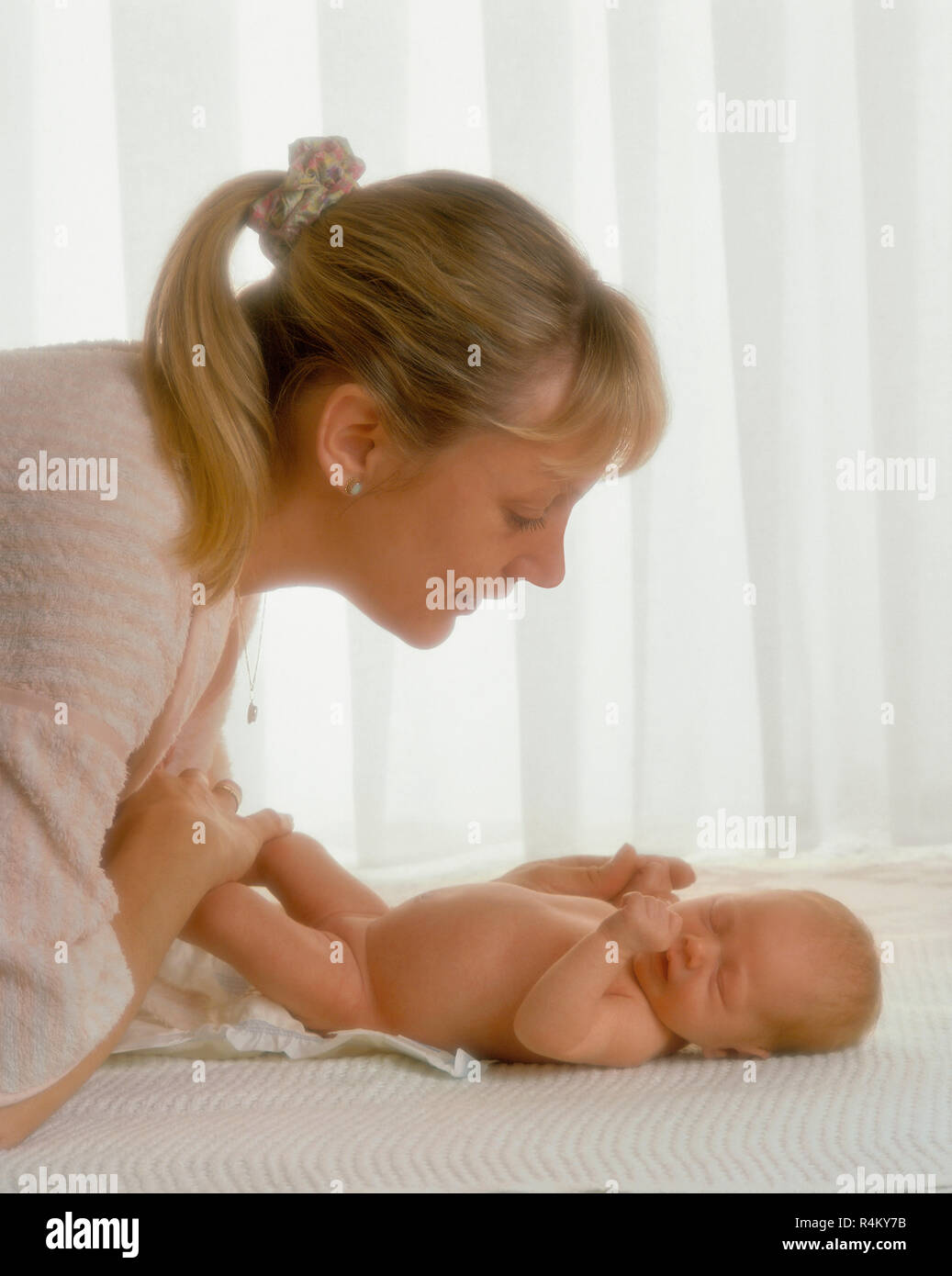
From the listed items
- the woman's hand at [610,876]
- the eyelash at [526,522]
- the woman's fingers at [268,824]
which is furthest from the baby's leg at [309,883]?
the eyelash at [526,522]

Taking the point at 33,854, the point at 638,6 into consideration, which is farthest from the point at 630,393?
the point at 638,6

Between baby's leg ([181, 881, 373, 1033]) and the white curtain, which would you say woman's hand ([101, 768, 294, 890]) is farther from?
the white curtain

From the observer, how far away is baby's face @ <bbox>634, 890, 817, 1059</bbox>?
3.51 feet

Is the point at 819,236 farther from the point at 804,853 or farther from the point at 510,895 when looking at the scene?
the point at 510,895

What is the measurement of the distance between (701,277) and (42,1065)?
1623 millimetres

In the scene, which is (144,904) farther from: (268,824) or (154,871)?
(268,824)

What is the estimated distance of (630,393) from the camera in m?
1.18

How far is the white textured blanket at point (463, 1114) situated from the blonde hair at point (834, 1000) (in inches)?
0.7

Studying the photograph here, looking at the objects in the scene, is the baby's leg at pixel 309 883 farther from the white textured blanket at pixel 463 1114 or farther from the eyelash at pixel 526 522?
the eyelash at pixel 526 522

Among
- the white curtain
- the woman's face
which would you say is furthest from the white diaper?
the white curtain

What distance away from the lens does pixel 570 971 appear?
102 centimetres

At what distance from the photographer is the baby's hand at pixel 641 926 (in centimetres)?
100

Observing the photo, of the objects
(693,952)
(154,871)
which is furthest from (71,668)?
(693,952)
